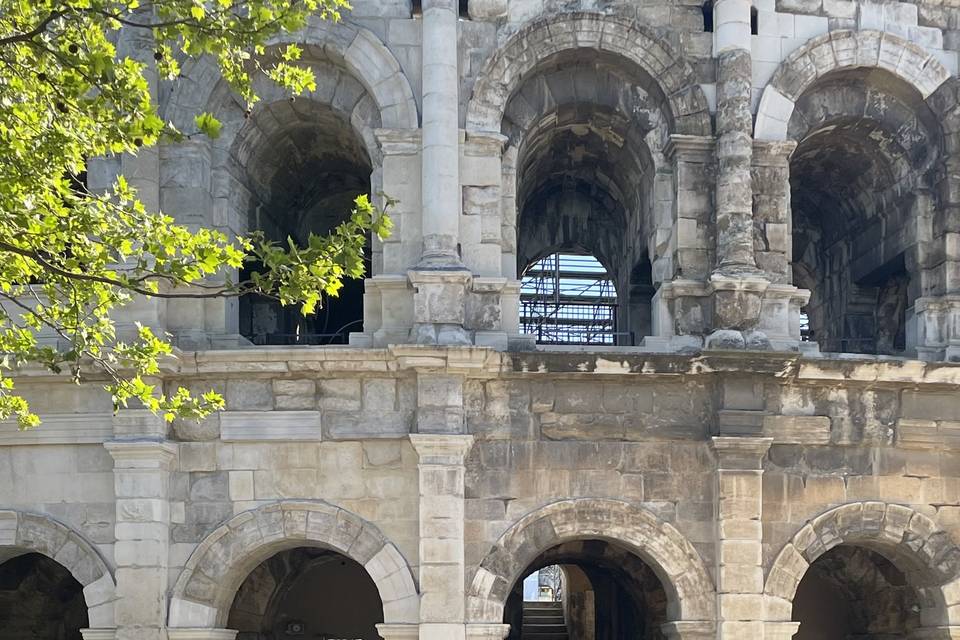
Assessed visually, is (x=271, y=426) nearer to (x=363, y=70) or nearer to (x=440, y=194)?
(x=440, y=194)

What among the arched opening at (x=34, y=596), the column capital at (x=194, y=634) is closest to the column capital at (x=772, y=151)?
the column capital at (x=194, y=634)

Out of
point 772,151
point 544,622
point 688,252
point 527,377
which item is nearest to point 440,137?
point 527,377

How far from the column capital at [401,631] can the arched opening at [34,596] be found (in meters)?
4.69

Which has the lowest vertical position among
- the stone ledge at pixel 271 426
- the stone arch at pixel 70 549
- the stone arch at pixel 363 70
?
the stone arch at pixel 70 549

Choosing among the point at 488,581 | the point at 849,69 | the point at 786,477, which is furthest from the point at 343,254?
the point at 849,69

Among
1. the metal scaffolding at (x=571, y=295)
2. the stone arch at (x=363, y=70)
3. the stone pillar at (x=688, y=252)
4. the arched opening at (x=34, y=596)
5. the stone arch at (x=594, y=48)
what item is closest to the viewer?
the stone pillar at (x=688, y=252)

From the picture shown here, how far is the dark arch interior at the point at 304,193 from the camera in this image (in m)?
13.3

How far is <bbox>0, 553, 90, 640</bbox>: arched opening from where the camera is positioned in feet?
45.8

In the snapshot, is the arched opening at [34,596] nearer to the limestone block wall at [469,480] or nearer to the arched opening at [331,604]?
the limestone block wall at [469,480]

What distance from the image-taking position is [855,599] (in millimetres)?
14930

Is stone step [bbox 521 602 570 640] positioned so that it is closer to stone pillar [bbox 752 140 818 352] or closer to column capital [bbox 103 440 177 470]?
stone pillar [bbox 752 140 818 352]

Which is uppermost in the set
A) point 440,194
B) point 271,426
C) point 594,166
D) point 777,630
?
point 594,166

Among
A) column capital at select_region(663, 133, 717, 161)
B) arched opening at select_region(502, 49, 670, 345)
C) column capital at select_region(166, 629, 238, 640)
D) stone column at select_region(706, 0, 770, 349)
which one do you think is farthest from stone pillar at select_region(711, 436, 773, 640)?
column capital at select_region(166, 629, 238, 640)

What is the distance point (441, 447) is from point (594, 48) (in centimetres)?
425
